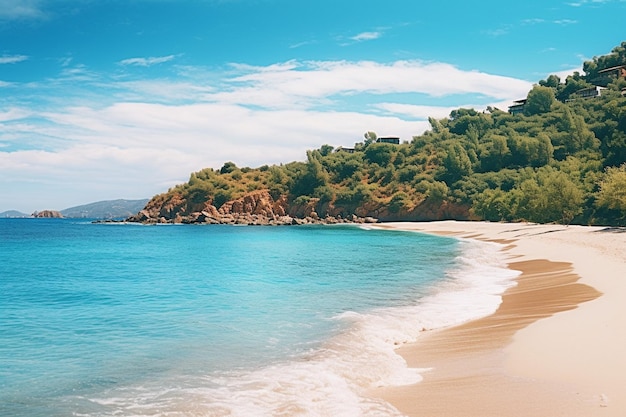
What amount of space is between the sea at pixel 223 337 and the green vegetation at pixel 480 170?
45.7 m

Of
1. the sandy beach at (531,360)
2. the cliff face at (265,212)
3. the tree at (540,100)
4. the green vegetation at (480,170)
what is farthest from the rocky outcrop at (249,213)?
the sandy beach at (531,360)

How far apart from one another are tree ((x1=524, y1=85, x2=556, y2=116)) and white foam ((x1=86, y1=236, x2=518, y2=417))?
152m

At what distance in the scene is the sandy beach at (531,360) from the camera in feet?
22.3

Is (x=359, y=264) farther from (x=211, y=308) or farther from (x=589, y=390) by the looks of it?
(x=589, y=390)

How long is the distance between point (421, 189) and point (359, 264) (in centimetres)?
9053

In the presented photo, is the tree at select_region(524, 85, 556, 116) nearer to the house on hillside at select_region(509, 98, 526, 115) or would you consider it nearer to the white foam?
the house on hillside at select_region(509, 98, 526, 115)

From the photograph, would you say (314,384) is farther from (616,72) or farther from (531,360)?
(616,72)

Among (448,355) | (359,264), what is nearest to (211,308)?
(448,355)

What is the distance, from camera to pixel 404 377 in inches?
353

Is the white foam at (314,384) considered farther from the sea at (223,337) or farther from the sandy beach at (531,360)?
the sandy beach at (531,360)

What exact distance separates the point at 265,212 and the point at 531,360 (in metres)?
129

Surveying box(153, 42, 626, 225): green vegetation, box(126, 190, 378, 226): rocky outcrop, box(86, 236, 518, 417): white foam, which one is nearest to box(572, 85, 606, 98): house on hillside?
box(153, 42, 626, 225): green vegetation

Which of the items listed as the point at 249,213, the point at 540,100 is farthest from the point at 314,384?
the point at 540,100

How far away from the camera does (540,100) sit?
487 feet
